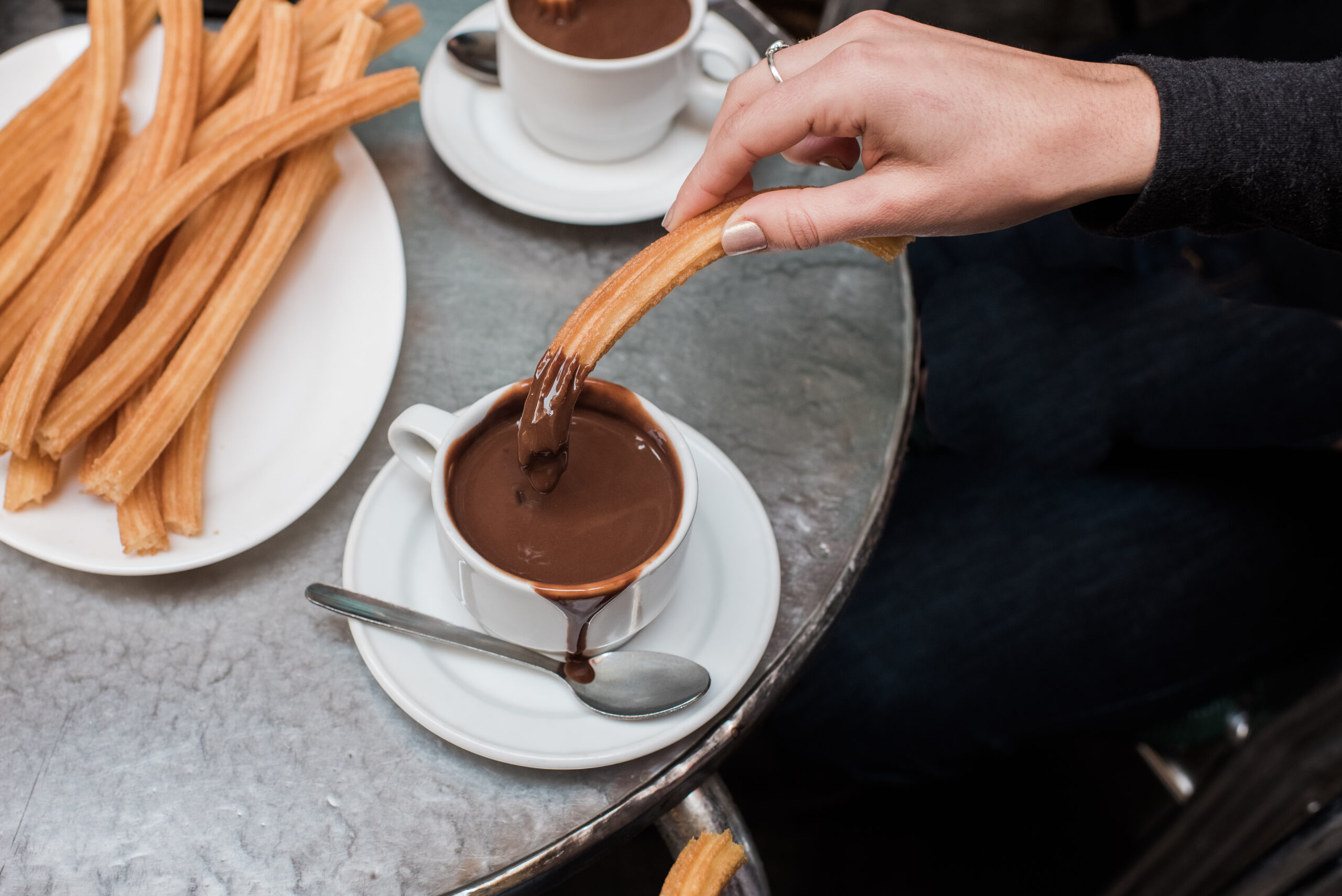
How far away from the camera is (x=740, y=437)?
0.83m

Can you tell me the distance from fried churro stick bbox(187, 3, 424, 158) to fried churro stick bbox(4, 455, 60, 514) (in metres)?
0.30

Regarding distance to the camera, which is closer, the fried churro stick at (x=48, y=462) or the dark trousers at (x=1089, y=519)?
the fried churro stick at (x=48, y=462)

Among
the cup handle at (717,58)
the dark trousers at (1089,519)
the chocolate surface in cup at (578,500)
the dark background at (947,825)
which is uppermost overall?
the cup handle at (717,58)

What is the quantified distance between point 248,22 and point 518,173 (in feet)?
0.87

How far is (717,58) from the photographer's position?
0.97 m

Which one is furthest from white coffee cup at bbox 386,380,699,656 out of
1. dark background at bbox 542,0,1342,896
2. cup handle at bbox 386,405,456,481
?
dark background at bbox 542,0,1342,896

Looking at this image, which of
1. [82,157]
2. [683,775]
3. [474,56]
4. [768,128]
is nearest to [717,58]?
[474,56]

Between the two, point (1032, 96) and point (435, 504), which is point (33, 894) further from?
point (1032, 96)

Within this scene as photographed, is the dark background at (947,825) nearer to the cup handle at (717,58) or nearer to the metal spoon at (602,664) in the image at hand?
the cup handle at (717,58)

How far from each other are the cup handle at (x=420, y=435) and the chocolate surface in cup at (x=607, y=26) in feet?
1.35

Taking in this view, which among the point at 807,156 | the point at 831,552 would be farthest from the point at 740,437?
the point at 807,156

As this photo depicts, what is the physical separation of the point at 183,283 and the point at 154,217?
5 cm

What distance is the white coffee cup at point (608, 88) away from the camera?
0.86m

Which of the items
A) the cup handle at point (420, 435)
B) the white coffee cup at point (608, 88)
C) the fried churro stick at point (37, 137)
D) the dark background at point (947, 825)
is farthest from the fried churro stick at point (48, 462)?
the dark background at point (947, 825)
